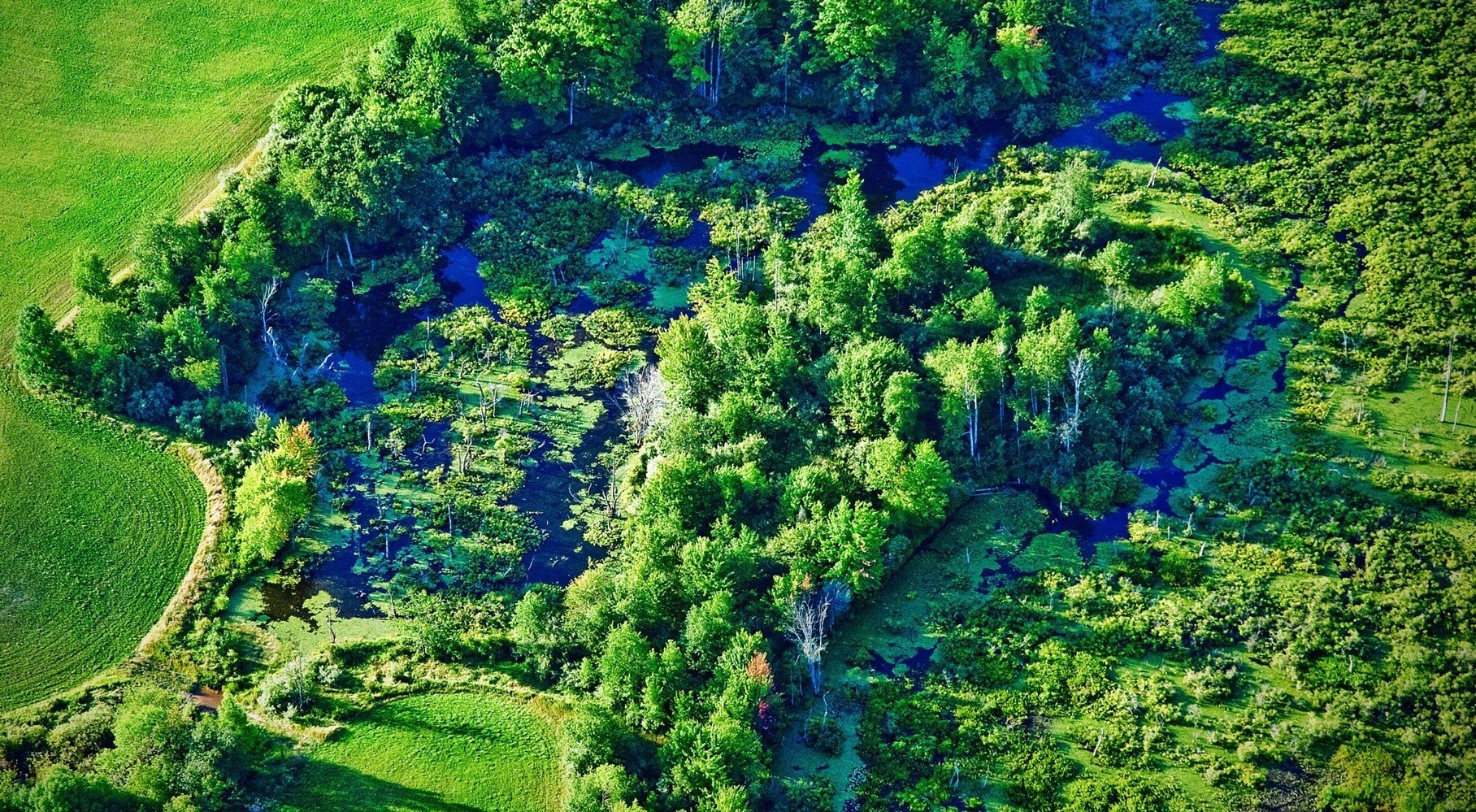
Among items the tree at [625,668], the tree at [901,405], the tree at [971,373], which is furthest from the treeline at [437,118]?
the tree at [901,405]

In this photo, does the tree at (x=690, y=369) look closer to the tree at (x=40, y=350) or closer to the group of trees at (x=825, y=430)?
the group of trees at (x=825, y=430)

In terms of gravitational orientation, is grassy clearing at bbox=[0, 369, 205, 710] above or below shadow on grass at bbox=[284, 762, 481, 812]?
above

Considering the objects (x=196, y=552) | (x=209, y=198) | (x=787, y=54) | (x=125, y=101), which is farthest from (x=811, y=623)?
(x=125, y=101)

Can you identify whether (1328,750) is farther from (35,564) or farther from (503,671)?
(35,564)

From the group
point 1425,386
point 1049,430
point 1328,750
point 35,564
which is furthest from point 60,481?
Answer: point 1425,386

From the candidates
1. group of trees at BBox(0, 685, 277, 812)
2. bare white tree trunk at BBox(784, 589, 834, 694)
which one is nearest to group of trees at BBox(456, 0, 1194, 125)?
bare white tree trunk at BBox(784, 589, 834, 694)

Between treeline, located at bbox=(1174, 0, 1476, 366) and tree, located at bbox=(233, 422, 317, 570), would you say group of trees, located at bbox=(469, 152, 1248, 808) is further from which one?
tree, located at bbox=(233, 422, 317, 570)
